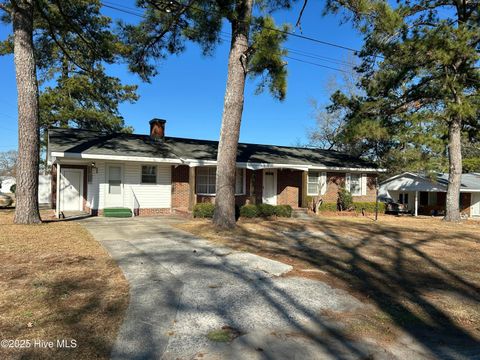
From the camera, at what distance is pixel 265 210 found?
15.7 meters

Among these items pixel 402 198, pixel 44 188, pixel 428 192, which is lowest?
pixel 402 198

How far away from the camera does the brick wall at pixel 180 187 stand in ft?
56.8

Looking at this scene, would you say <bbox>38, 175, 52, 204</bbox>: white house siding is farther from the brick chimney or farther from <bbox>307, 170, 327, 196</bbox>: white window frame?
<bbox>307, 170, 327, 196</bbox>: white window frame

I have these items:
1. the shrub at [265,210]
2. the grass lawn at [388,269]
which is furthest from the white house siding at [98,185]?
the shrub at [265,210]

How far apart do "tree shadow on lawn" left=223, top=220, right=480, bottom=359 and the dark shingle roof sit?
699cm

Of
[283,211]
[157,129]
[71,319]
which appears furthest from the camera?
[157,129]

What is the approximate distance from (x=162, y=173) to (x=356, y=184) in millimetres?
11731

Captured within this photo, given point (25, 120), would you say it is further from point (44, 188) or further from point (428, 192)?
point (428, 192)

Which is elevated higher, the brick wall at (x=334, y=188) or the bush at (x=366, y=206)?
the brick wall at (x=334, y=188)

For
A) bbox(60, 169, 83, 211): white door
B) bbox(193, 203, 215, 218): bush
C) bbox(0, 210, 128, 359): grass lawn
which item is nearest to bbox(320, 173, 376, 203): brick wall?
bbox(193, 203, 215, 218): bush

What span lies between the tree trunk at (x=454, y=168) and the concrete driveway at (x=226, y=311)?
1489 cm

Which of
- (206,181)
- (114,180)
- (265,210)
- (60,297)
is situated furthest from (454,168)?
(60,297)

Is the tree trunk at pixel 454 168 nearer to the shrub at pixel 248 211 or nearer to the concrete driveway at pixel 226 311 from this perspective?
the shrub at pixel 248 211

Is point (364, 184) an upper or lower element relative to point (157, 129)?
lower
